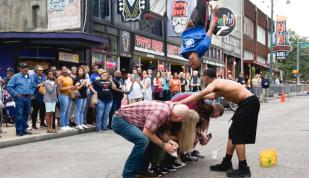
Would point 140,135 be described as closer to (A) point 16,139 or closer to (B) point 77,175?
(B) point 77,175

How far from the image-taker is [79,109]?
14.6m

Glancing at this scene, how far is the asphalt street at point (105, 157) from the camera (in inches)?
314

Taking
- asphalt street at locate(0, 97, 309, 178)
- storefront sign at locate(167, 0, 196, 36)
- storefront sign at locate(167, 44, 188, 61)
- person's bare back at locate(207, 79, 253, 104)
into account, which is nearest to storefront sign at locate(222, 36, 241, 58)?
storefront sign at locate(167, 44, 188, 61)

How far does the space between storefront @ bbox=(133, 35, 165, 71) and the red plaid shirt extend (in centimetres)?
2059

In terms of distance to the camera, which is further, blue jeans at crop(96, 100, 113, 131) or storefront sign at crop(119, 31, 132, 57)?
storefront sign at crop(119, 31, 132, 57)

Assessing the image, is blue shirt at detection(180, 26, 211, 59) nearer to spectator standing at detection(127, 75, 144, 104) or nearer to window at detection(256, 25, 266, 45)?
spectator standing at detection(127, 75, 144, 104)

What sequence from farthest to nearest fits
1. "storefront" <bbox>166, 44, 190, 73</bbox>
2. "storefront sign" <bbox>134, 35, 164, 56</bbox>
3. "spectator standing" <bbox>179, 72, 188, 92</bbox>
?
"storefront" <bbox>166, 44, 190, 73</bbox> < "storefront sign" <bbox>134, 35, 164, 56</bbox> < "spectator standing" <bbox>179, 72, 188, 92</bbox>

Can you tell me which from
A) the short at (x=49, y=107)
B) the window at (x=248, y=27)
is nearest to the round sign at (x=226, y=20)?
the short at (x=49, y=107)

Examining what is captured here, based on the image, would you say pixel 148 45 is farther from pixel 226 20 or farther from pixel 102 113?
pixel 102 113

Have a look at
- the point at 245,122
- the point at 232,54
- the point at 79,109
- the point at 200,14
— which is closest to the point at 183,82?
the point at 79,109

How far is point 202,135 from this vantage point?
834cm

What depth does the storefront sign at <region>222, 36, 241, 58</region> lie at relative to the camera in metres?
47.2

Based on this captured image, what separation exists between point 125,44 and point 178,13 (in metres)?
5.33

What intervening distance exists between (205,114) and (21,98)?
6.38 meters
